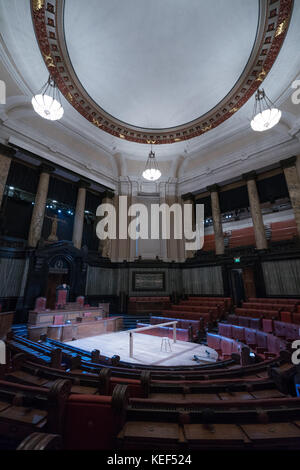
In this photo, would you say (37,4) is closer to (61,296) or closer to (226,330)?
(61,296)

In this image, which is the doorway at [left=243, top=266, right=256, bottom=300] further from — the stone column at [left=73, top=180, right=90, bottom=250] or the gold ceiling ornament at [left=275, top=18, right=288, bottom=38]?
the gold ceiling ornament at [left=275, top=18, right=288, bottom=38]

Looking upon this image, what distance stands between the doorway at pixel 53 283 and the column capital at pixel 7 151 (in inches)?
235

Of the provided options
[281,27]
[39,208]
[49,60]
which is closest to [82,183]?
[39,208]

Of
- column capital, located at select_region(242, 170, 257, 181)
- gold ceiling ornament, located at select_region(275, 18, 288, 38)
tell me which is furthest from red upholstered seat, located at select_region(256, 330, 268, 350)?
gold ceiling ornament, located at select_region(275, 18, 288, 38)

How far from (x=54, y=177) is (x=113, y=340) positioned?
382 inches

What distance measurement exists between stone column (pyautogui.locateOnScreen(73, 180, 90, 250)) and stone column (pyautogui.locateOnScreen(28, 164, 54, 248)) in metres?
1.94

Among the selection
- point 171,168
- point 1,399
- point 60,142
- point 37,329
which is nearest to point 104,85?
point 60,142

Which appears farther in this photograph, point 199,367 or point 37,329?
point 37,329

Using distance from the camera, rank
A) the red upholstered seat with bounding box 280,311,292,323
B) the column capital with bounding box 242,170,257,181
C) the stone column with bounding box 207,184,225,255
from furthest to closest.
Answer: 1. the stone column with bounding box 207,184,225,255
2. the column capital with bounding box 242,170,257,181
3. the red upholstered seat with bounding box 280,311,292,323

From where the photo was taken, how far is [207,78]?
9.09m

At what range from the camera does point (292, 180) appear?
987 centimetres

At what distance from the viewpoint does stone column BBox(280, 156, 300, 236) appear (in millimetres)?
9516
